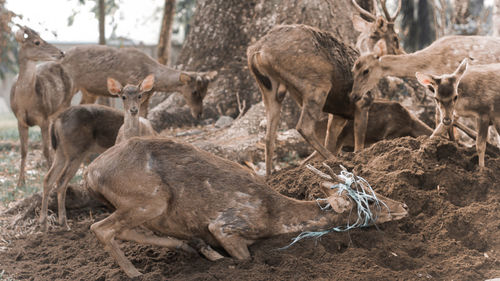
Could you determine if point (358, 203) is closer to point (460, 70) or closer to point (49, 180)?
point (460, 70)

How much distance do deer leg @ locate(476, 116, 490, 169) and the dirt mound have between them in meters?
0.12

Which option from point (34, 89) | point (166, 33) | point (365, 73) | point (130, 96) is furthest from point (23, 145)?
point (365, 73)

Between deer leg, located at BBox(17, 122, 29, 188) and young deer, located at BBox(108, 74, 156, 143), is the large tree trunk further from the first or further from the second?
young deer, located at BBox(108, 74, 156, 143)

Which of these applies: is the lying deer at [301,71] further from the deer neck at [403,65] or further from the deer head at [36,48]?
the deer head at [36,48]

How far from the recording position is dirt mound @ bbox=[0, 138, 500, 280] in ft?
14.3

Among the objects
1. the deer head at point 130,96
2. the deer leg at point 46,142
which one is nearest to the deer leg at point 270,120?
the deer head at point 130,96

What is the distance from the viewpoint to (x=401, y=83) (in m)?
10.5

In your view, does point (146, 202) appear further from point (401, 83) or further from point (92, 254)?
point (401, 83)

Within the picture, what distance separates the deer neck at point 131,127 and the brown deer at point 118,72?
100 inches

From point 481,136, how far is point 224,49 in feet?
22.0

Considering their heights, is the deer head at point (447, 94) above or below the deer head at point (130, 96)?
above

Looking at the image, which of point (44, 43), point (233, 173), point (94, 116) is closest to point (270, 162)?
point (94, 116)

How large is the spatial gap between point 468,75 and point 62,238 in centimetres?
463

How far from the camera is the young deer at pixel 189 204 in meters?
4.50
